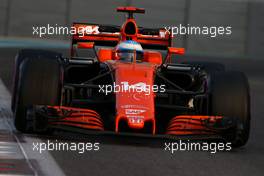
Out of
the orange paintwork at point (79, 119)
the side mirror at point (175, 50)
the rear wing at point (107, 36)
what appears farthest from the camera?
the rear wing at point (107, 36)

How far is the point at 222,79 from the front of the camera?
38.4 ft

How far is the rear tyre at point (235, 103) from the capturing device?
1133cm

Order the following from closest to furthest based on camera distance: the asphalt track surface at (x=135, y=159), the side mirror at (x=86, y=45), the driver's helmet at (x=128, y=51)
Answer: the asphalt track surface at (x=135, y=159) < the driver's helmet at (x=128, y=51) < the side mirror at (x=86, y=45)

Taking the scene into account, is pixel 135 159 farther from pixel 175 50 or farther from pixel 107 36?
pixel 107 36

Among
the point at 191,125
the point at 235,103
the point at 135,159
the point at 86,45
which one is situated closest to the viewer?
the point at 135,159

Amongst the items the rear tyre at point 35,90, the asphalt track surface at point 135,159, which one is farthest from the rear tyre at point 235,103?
the rear tyre at point 35,90

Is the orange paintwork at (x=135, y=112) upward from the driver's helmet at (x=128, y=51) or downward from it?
downward

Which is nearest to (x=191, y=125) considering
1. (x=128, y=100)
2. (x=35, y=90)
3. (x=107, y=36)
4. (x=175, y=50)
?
(x=128, y=100)

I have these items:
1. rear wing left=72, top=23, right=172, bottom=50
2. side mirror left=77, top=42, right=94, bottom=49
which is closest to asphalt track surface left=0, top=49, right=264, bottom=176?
side mirror left=77, top=42, right=94, bottom=49

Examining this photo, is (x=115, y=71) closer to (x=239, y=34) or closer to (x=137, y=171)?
(x=137, y=171)

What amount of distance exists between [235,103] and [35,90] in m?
2.27

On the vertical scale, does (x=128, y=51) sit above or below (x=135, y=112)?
Result: above

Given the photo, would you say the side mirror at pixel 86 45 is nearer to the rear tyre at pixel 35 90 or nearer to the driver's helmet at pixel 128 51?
the driver's helmet at pixel 128 51

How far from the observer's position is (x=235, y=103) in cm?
1143
